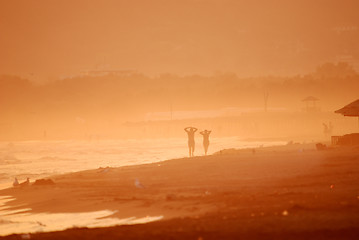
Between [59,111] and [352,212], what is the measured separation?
12815 cm

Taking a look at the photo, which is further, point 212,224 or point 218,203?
point 218,203

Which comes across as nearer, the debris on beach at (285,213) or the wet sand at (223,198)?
the wet sand at (223,198)

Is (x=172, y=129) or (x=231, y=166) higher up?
(x=172, y=129)

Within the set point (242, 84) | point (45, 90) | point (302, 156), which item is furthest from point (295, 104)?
point (302, 156)

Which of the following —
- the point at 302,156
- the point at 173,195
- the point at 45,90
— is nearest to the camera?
the point at 173,195

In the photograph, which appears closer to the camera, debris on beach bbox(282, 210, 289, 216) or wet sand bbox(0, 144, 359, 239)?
wet sand bbox(0, 144, 359, 239)

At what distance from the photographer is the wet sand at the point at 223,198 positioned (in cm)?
955

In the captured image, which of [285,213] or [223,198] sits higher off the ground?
[223,198]

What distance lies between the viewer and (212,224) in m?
10.0

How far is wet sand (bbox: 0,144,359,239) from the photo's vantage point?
9555 millimetres

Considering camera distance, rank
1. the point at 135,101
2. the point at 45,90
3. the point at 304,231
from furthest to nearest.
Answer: the point at 45,90, the point at 135,101, the point at 304,231

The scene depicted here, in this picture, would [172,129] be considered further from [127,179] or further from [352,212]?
[352,212]

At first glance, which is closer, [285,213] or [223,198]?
[285,213]

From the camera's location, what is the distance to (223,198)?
13719mm
